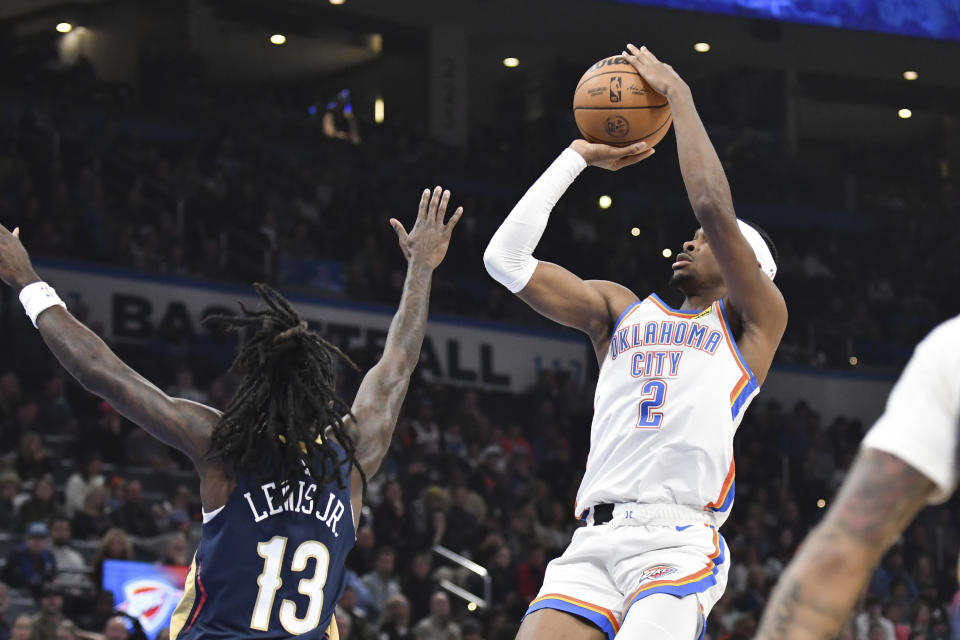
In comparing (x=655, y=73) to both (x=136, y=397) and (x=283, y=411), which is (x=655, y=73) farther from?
(x=136, y=397)

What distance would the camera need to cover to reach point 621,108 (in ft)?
16.8

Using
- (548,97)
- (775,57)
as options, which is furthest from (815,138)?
(548,97)

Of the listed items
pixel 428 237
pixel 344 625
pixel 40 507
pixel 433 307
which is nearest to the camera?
pixel 428 237

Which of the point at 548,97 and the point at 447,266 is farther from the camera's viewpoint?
the point at 548,97

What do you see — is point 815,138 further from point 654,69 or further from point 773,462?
point 654,69

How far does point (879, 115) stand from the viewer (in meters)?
26.1

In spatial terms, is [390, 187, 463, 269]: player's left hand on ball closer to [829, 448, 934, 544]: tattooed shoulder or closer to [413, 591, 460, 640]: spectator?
[829, 448, 934, 544]: tattooed shoulder

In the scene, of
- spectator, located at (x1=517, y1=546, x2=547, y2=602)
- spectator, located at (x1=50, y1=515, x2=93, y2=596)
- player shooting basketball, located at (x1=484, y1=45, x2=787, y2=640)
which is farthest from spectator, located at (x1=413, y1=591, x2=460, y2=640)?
player shooting basketball, located at (x1=484, y1=45, x2=787, y2=640)

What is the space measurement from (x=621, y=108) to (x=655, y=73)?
0.64 feet

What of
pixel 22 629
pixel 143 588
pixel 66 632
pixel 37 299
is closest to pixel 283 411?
pixel 37 299

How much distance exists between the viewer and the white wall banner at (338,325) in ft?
54.4

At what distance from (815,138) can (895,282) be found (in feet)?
15.1

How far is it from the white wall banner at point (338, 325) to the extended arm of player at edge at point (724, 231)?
1258 centimetres

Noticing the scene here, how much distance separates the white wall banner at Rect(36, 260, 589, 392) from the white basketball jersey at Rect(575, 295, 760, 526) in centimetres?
1249
